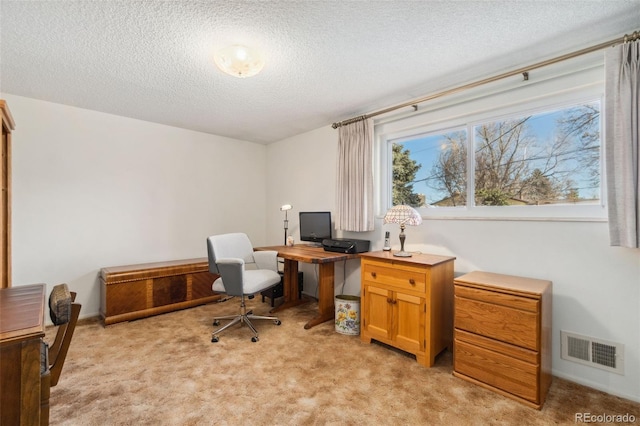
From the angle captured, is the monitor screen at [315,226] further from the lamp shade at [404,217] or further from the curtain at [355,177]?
the lamp shade at [404,217]

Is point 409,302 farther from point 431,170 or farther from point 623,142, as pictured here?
point 623,142

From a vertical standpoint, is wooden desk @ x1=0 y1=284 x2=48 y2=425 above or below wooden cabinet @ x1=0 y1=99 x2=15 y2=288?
below

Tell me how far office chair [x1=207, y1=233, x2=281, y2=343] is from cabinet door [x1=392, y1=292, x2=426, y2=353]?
123 cm

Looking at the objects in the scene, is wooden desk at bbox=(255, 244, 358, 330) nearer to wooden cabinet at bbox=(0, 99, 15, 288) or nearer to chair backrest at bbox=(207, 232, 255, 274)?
chair backrest at bbox=(207, 232, 255, 274)

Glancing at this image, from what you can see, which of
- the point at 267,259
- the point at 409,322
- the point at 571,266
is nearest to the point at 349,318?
the point at 409,322

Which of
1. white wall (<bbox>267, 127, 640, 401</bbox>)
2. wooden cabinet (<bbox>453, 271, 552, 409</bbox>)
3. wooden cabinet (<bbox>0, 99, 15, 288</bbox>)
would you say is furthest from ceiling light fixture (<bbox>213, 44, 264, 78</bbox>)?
wooden cabinet (<bbox>453, 271, 552, 409</bbox>)

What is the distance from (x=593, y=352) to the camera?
1950mm

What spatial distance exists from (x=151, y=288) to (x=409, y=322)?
2796 millimetres

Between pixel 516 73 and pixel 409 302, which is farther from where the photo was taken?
pixel 409 302

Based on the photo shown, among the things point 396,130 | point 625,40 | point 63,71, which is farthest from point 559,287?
point 63,71

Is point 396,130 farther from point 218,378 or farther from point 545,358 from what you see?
point 218,378

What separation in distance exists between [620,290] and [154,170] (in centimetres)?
461

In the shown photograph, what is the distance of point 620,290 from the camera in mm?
1865

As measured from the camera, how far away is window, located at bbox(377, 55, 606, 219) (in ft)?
6.85
